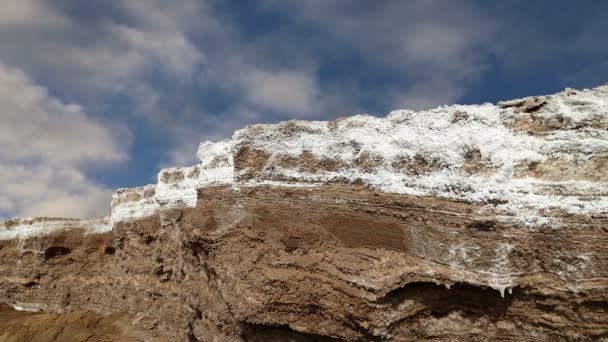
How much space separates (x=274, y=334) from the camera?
224 inches

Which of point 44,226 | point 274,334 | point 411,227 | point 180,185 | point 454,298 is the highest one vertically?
point 180,185

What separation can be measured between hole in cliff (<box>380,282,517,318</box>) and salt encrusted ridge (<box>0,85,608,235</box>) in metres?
0.82

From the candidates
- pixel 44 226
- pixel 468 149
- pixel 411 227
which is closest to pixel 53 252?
pixel 44 226

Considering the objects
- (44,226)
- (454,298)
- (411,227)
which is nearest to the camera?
(454,298)

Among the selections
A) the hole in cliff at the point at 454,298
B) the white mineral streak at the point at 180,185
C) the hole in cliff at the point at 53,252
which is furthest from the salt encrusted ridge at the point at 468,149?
the hole in cliff at the point at 53,252

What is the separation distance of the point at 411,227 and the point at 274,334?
214 centimetres

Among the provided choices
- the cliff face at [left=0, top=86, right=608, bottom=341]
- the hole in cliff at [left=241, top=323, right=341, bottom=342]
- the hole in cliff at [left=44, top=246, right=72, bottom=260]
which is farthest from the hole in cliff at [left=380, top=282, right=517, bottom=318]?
the hole in cliff at [left=44, top=246, right=72, bottom=260]

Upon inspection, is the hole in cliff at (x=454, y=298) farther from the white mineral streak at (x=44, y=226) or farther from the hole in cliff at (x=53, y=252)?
the hole in cliff at (x=53, y=252)

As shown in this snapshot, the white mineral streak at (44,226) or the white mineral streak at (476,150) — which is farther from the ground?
the white mineral streak at (476,150)

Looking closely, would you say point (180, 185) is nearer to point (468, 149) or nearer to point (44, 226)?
point (468, 149)

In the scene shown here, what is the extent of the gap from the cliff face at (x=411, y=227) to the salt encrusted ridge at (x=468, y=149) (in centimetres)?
1

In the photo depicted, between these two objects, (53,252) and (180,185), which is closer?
(180,185)

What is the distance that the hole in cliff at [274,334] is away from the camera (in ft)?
17.9

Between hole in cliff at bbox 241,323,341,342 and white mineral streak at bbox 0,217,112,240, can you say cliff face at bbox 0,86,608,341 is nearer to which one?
hole in cliff at bbox 241,323,341,342
